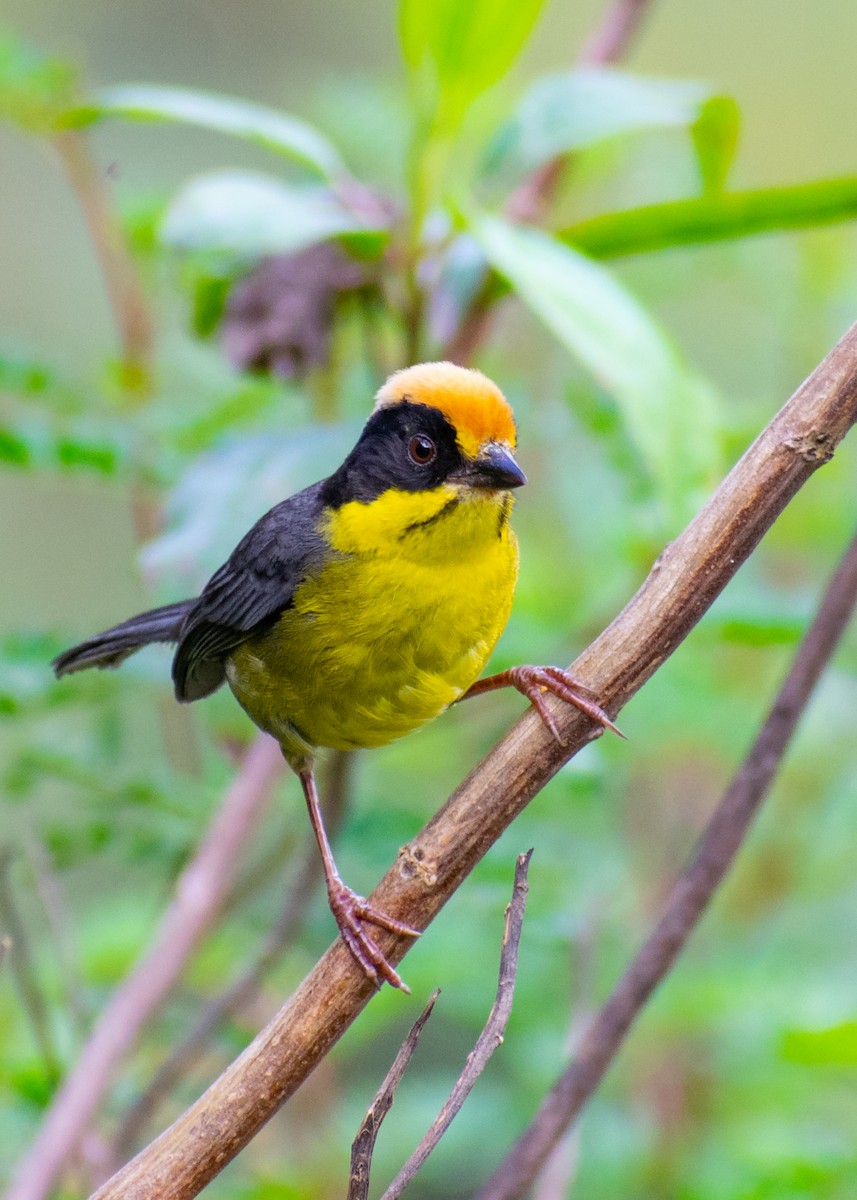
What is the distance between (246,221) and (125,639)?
0.89m

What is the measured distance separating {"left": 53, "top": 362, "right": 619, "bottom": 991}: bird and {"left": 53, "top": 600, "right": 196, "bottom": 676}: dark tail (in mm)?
388

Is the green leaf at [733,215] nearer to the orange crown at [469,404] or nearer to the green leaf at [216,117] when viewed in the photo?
the orange crown at [469,404]

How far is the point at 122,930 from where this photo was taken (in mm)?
3223

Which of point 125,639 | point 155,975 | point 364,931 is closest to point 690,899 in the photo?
point 364,931

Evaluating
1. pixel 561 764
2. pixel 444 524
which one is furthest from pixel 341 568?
pixel 561 764

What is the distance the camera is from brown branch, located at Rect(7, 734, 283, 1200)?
80.0 inches

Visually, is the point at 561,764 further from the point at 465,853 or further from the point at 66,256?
the point at 66,256

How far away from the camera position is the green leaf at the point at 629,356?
1973 millimetres

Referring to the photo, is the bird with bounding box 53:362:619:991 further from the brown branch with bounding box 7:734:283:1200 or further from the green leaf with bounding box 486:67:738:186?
the green leaf with bounding box 486:67:738:186

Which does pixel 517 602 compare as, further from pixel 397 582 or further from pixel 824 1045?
pixel 824 1045

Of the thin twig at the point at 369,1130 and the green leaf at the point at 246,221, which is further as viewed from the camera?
the green leaf at the point at 246,221

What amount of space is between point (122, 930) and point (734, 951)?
1.46 meters

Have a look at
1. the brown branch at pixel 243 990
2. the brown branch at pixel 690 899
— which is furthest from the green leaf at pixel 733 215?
the brown branch at pixel 243 990

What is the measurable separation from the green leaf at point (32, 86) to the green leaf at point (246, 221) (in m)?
0.47
